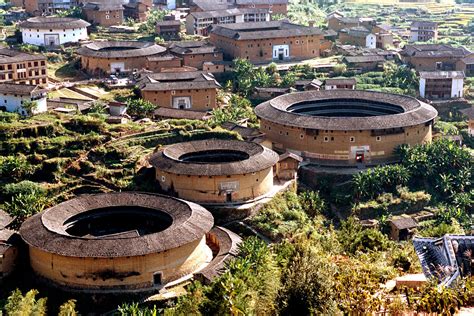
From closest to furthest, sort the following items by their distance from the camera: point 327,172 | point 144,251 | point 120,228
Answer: point 144,251 < point 120,228 < point 327,172

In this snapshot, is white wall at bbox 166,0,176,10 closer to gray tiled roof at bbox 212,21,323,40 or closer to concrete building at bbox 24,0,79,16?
concrete building at bbox 24,0,79,16

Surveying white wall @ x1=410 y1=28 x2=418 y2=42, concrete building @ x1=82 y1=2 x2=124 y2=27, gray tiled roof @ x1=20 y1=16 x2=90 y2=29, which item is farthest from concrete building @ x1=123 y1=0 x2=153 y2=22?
white wall @ x1=410 y1=28 x2=418 y2=42

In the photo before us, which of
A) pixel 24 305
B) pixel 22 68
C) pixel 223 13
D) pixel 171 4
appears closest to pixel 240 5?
pixel 223 13

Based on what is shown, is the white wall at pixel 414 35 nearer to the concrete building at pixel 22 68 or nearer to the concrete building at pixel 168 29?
the concrete building at pixel 168 29

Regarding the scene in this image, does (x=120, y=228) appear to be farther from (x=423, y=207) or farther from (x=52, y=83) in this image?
(x=52, y=83)

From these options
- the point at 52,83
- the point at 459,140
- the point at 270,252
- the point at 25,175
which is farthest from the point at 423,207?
the point at 52,83

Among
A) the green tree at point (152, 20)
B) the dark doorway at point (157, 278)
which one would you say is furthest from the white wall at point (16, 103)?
the green tree at point (152, 20)
